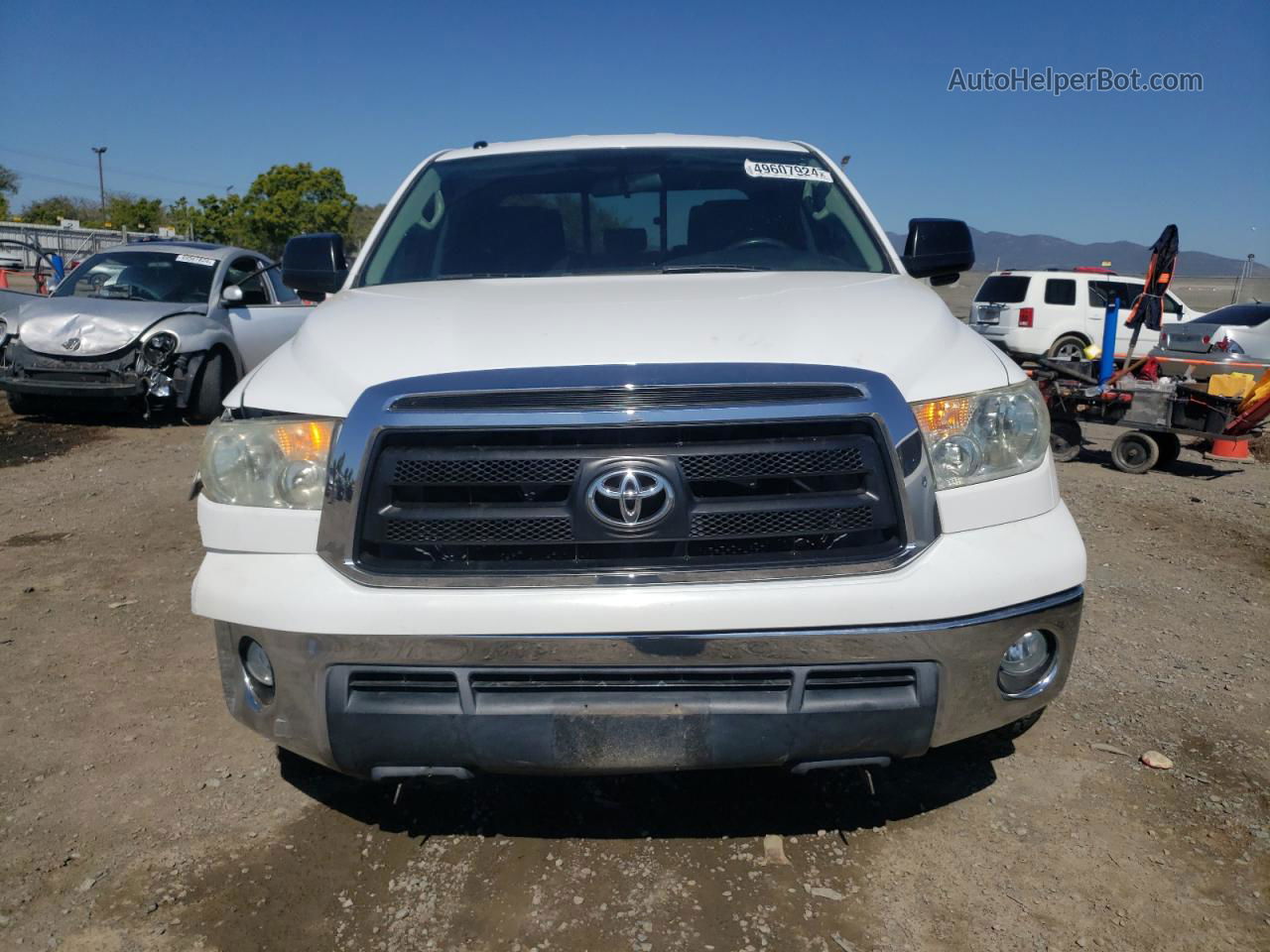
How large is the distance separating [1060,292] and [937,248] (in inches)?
665

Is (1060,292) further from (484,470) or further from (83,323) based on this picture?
(484,470)

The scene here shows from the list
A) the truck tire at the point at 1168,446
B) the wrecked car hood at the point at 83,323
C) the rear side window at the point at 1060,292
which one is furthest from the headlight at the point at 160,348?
the rear side window at the point at 1060,292

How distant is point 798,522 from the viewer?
2.27 metres

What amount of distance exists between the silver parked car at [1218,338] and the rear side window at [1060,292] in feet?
12.9

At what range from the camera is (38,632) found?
431 centimetres

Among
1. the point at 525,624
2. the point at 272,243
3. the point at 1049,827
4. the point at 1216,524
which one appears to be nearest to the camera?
the point at 525,624

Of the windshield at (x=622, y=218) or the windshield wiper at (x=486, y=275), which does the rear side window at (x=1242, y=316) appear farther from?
the windshield wiper at (x=486, y=275)

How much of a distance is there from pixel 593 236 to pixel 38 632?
9.63 feet

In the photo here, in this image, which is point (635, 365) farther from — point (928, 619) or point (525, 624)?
point (928, 619)

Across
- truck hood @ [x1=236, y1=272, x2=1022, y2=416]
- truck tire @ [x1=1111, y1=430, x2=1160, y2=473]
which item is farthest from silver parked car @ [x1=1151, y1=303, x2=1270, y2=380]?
truck hood @ [x1=236, y1=272, x2=1022, y2=416]

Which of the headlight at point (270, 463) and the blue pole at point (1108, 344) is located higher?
the headlight at point (270, 463)

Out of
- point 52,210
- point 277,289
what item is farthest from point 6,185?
point 277,289

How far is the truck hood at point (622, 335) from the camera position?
7.68ft

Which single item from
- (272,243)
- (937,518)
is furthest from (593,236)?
(272,243)
